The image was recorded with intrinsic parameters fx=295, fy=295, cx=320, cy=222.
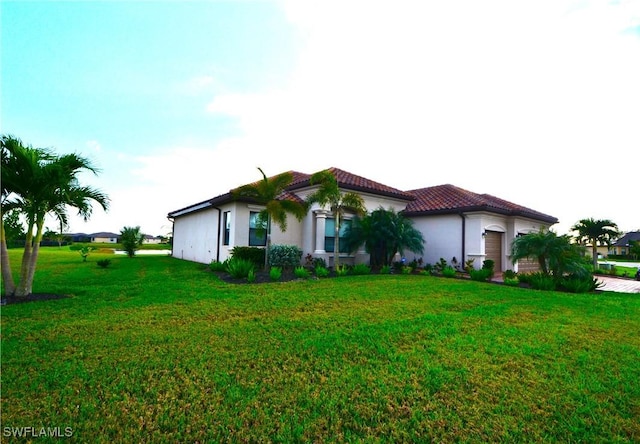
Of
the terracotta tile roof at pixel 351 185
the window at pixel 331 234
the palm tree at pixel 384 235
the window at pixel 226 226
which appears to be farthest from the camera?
the window at pixel 331 234

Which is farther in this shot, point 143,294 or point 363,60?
point 363,60

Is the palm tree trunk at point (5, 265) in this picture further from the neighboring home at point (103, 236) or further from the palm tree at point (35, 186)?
the neighboring home at point (103, 236)

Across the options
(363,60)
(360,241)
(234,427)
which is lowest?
(234,427)

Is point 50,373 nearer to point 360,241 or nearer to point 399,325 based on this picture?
point 399,325

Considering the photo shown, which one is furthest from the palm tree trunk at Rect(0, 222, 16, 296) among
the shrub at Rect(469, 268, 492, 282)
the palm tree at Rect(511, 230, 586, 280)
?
the palm tree at Rect(511, 230, 586, 280)

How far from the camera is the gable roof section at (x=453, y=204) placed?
49.7 ft

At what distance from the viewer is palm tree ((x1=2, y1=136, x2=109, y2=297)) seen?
6715 millimetres

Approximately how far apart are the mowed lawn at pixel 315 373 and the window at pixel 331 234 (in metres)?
8.82

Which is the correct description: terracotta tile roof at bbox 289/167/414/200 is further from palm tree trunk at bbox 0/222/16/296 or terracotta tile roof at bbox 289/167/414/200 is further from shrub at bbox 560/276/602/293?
palm tree trunk at bbox 0/222/16/296

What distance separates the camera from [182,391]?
309cm

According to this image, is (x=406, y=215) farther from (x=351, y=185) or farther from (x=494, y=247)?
(x=494, y=247)

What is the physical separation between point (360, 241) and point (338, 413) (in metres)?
12.2

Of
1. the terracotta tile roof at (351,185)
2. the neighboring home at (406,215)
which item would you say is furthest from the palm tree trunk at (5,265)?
the terracotta tile roof at (351,185)

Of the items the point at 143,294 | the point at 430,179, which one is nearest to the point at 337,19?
the point at 143,294
